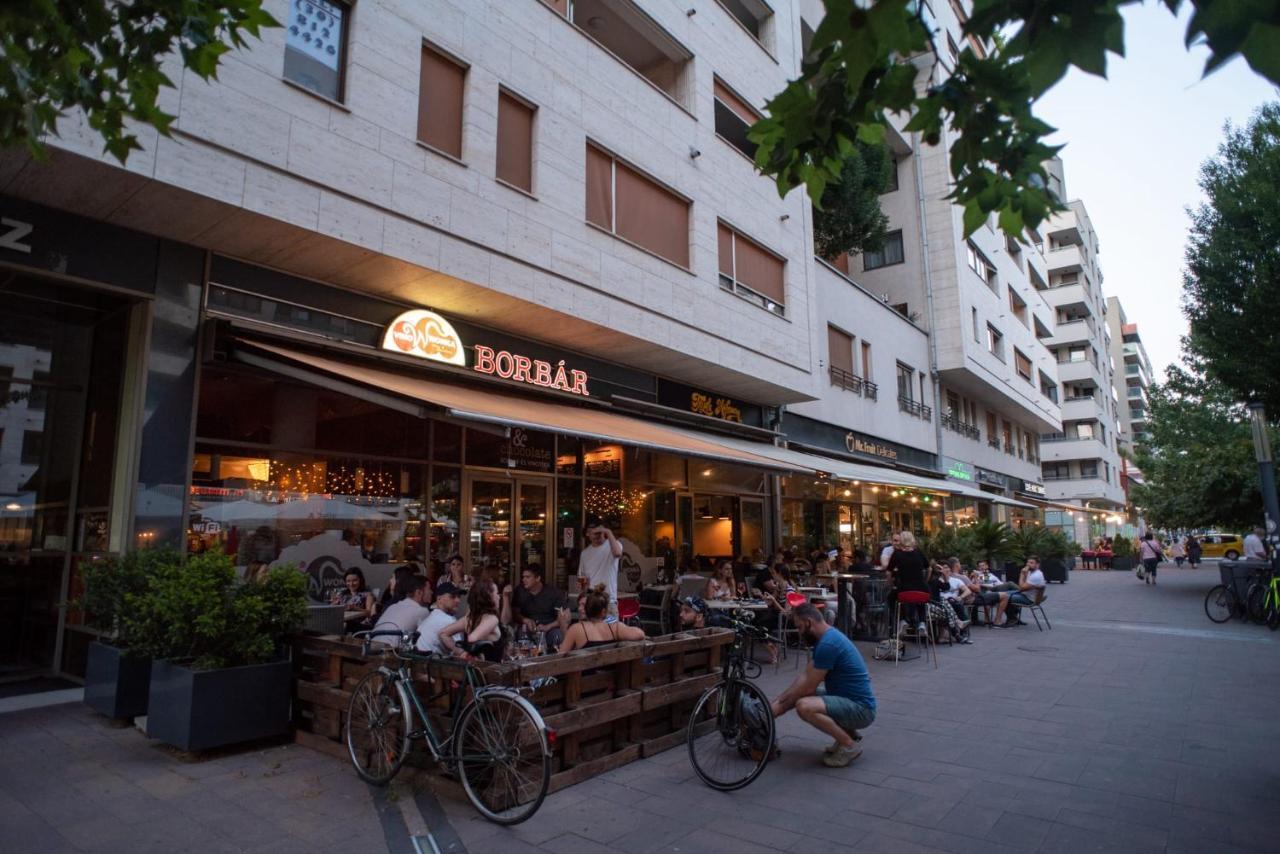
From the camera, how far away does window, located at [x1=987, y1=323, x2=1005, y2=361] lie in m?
29.4

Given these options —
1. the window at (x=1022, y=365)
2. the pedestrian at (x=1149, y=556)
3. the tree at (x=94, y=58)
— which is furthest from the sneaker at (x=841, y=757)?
the window at (x=1022, y=365)

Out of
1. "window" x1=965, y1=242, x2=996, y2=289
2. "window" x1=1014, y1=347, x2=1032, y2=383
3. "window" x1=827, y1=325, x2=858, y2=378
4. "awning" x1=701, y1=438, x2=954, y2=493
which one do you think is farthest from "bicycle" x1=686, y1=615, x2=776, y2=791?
"window" x1=1014, y1=347, x2=1032, y2=383

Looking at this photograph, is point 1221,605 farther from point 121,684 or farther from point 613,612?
point 121,684

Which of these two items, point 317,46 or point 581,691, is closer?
point 581,691

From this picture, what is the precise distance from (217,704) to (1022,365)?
36152mm

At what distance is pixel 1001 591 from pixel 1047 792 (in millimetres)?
10372

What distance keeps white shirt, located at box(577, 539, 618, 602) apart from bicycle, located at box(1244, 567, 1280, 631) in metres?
11.2

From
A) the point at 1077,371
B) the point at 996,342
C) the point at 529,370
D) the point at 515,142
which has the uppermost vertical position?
the point at 1077,371

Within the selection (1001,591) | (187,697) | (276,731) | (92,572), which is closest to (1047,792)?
(276,731)

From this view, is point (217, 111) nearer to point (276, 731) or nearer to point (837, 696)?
point (276, 731)

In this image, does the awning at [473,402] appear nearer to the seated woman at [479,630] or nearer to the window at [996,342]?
the seated woman at [479,630]

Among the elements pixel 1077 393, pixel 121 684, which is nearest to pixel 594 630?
pixel 121 684

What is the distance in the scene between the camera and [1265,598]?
13.6 metres

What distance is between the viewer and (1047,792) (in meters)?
4.85
